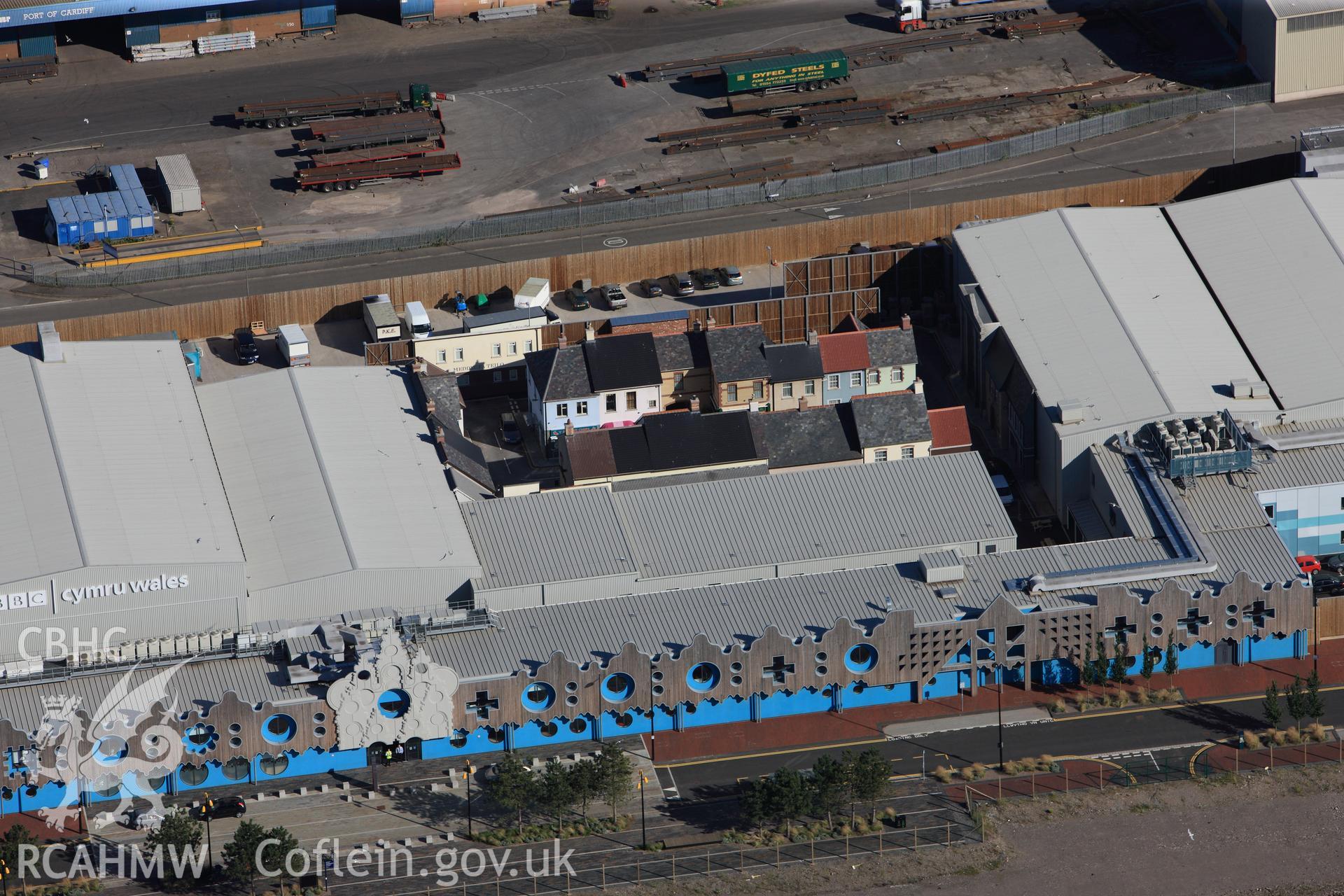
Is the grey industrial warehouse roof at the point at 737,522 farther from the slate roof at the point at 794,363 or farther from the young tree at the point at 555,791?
the young tree at the point at 555,791

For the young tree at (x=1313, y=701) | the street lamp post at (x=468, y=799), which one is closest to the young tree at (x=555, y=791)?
the street lamp post at (x=468, y=799)

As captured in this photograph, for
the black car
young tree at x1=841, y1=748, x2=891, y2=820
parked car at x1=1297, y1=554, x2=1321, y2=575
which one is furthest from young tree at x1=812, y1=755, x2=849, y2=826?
parked car at x1=1297, y1=554, x2=1321, y2=575

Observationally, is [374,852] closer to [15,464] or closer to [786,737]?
[786,737]

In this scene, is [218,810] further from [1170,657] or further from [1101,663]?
[1170,657]

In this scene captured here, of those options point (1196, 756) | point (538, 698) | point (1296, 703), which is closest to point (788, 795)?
point (538, 698)

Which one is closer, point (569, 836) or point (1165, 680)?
point (569, 836)

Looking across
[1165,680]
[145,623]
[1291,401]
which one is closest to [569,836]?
[145,623]
